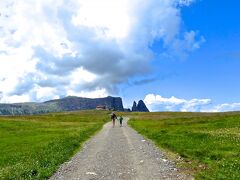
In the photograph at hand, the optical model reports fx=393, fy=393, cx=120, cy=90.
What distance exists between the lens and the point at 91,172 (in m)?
22.1

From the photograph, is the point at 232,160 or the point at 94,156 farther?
the point at 94,156

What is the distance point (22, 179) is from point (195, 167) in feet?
32.5

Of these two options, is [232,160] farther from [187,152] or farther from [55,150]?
[55,150]

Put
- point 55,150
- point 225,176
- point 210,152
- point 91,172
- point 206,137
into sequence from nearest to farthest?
point 225,176, point 91,172, point 210,152, point 55,150, point 206,137

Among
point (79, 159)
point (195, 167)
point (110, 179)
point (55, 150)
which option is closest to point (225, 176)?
point (195, 167)

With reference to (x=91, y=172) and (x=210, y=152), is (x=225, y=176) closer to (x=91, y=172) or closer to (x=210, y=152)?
(x=91, y=172)

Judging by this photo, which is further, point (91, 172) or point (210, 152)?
point (210, 152)

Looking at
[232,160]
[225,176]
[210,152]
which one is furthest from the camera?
[210,152]

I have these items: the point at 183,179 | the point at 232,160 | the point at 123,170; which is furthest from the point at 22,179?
the point at 232,160

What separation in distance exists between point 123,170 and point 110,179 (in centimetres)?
265

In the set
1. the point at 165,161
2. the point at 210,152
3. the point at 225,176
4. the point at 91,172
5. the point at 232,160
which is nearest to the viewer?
the point at 225,176

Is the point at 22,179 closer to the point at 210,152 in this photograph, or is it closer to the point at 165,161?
the point at 165,161

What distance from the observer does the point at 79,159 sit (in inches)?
1129

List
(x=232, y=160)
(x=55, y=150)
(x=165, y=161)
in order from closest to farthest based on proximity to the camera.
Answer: (x=232, y=160)
(x=165, y=161)
(x=55, y=150)
